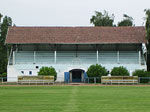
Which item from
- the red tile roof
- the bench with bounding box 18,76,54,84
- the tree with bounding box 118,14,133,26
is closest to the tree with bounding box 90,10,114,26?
the tree with bounding box 118,14,133,26

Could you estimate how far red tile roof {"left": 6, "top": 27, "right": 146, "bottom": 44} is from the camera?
51.2m

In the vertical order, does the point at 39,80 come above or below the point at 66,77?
below

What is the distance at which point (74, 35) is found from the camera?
53.0 m

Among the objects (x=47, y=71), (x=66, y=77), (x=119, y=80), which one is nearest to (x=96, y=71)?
(x=119, y=80)

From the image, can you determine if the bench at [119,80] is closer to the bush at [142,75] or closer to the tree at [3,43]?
the bush at [142,75]

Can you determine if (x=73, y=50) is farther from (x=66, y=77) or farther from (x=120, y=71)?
(x=120, y=71)

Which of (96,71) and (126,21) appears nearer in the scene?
(96,71)

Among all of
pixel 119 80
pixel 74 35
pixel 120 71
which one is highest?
pixel 74 35

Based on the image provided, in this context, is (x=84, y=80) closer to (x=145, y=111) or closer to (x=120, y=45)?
(x=120, y=45)

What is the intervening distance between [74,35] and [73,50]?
229cm

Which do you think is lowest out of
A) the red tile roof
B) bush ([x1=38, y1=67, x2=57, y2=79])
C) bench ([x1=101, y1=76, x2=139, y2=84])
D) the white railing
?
bench ([x1=101, y1=76, x2=139, y2=84])

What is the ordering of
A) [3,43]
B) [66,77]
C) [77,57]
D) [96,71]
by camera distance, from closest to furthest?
[96,71]
[66,77]
[77,57]
[3,43]

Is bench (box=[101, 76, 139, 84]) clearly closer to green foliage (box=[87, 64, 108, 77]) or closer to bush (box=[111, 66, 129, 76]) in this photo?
bush (box=[111, 66, 129, 76])

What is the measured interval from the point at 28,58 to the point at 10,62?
284 cm
